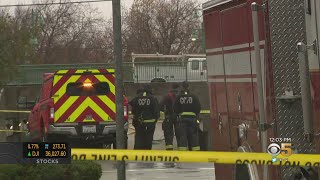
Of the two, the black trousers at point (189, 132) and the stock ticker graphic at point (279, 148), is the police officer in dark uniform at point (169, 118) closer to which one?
the black trousers at point (189, 132)

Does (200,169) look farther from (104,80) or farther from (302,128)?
(302,128)

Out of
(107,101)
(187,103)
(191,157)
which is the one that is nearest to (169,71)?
(107,101)

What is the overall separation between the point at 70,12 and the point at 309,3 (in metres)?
35.1

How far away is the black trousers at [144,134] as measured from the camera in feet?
38.4

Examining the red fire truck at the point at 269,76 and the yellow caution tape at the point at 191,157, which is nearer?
the red fire truck at the point at 269,76

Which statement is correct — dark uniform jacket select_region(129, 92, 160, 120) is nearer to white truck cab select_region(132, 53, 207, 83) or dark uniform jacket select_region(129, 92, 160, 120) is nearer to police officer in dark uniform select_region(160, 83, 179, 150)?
police officer in dark uniform select_region(160, 83, 179, 150)

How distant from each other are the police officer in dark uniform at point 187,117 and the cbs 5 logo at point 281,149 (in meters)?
6.99

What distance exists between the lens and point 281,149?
3.99 m

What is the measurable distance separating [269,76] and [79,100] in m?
7.85

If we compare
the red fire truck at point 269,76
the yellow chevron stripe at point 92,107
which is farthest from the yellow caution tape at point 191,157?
the yellow chevron stripe at point 92,107

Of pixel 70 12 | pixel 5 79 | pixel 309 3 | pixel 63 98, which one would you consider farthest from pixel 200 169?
pixel 70 12

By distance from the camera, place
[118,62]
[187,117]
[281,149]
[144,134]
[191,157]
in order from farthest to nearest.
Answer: [144,134] < [187,117] < [118,62] < [191,157] < [281,149]

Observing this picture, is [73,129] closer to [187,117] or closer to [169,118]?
[169,118]

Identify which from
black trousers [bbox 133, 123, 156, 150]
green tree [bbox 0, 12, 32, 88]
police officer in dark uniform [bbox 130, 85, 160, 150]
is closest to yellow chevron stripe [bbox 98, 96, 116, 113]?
police officer in dark uniform [bbox 130, 85, 160, 150]
